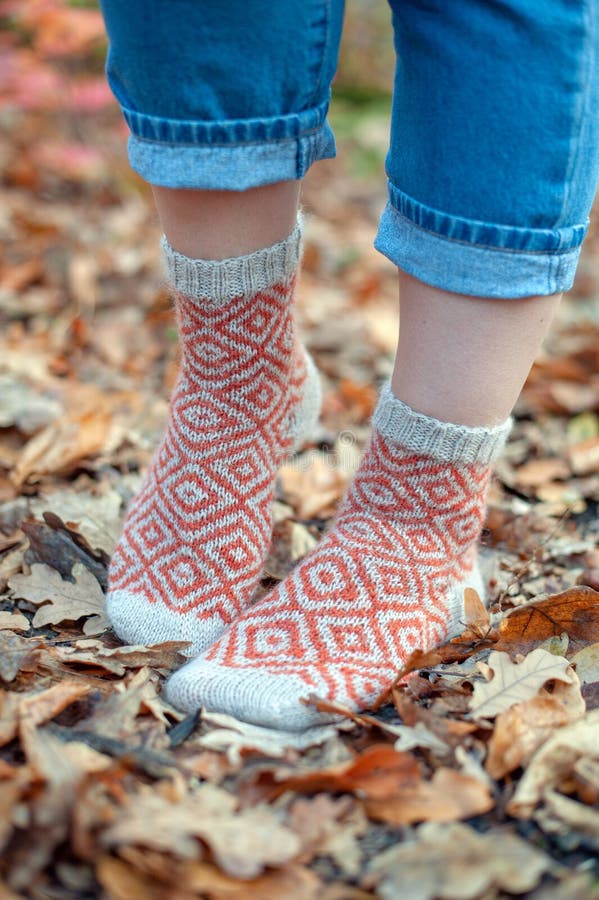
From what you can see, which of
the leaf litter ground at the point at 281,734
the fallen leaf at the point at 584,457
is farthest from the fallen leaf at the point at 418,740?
the fallen leaf at the point at 584,457

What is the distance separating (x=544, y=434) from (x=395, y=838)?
48.6 inches

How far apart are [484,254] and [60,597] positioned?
667 mm

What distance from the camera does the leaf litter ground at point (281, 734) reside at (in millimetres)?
660

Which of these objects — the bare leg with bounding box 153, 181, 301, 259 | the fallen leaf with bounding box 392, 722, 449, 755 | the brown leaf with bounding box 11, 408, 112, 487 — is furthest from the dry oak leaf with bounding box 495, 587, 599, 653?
the brown leaf with bounding box 11, 408, 112, 487

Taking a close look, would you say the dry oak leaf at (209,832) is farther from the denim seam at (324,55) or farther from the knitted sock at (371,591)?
the denim seam at (324,55)

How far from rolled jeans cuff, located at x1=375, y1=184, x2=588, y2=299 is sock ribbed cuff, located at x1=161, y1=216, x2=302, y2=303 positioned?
0.18 metres

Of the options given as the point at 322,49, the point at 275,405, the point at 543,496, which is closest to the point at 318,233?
the point at 543,496

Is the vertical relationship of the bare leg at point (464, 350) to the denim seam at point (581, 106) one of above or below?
below

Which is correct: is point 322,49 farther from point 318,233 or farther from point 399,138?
point 318,233

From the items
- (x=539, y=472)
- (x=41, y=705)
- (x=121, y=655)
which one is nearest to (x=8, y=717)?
(x=41, y=705)

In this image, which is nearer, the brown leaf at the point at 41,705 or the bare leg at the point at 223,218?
the brown leaf at the point at 41,705

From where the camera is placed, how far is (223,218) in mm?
922

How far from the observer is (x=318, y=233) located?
10.0 feet

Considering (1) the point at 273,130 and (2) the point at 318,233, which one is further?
(2) the point at 318,233
